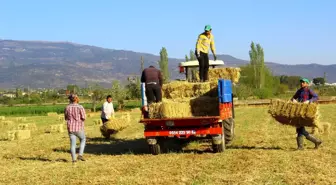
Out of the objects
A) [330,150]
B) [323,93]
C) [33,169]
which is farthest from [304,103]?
[323,93]

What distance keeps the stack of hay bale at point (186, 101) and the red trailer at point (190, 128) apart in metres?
0.21

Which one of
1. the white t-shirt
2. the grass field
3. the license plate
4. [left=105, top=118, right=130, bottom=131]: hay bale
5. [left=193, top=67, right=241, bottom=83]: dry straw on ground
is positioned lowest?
the grass field

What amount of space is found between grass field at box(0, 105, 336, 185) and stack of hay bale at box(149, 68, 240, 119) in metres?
1.03

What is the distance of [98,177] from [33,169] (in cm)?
239

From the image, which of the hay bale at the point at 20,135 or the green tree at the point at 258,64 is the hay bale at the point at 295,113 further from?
the green tree at the point at 258,64

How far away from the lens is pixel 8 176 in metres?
10.6

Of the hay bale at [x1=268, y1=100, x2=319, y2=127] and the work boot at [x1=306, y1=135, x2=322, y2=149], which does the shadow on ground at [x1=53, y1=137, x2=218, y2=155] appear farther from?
the work boot at [x1=306, y1=135, x2=322, y2=149]

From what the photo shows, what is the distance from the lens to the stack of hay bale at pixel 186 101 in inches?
512

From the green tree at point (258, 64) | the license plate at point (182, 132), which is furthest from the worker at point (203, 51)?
the green tree at point (258, 64)

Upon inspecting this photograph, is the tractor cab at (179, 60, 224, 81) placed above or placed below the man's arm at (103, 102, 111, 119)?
above

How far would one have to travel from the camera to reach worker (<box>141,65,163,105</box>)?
45.5ft

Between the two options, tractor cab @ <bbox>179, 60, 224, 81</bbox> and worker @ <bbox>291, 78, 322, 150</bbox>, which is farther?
tractor cab @ <bbox>179, 60, 224, 81</bbox>

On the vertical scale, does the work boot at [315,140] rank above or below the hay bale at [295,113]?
below

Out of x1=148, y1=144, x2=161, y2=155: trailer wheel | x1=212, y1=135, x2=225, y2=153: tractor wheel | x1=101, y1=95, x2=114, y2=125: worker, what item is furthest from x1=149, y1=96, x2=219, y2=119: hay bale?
x1=101, y1=95, x2=114, y2=125: worker
